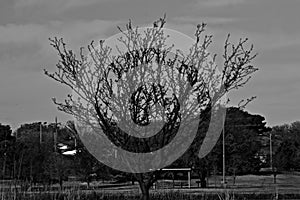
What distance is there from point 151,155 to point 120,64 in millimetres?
2026

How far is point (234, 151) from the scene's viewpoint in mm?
53562

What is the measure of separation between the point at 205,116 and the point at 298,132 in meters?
62.1

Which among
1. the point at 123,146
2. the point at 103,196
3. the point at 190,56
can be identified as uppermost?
the point at 190,56

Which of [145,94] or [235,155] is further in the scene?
[235,155]

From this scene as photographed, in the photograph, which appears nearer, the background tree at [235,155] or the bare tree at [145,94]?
the bare tree at [145,94]

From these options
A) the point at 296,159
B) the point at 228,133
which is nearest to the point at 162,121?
the point at 228,133

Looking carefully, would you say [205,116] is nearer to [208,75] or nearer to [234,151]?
[208,75]

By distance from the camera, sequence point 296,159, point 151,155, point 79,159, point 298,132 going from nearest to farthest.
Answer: point 151,155
point 79,159
point 296,159
point 298,132

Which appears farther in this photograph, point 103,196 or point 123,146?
point 103,196

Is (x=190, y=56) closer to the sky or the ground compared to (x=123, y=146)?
closer to the sky

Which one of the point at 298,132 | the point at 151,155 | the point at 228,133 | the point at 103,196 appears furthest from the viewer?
the point at 298,132

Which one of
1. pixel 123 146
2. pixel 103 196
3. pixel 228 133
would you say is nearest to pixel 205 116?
pixel 123 146

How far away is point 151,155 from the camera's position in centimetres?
1260

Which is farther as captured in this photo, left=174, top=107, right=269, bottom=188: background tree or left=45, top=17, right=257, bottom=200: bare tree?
left=174, top=107, right=269, bottom=188: background tree
